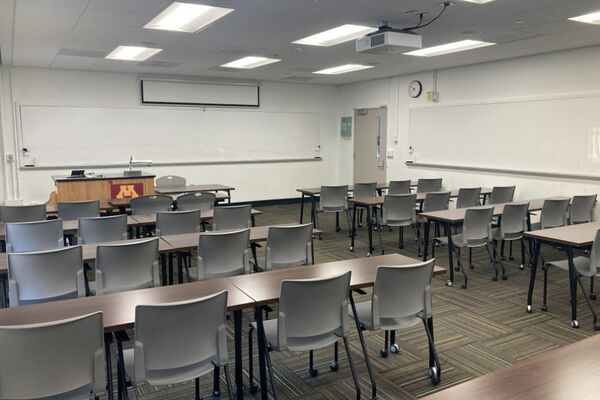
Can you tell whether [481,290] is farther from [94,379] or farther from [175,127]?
[175,127]

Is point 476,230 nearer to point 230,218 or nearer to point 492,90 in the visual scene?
point 230,218

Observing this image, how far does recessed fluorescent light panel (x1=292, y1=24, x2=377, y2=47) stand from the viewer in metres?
5.96

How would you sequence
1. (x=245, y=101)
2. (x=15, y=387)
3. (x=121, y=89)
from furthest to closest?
(x=245, y=101) < (x=121, y=89) < (x=15, y=387)

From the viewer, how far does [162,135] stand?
10.1 metres

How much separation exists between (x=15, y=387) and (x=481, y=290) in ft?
14.5

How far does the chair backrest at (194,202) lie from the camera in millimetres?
6363

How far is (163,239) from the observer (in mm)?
4188

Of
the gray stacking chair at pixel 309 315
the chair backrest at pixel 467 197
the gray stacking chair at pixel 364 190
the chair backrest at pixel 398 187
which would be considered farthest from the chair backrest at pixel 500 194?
the gray stacking chair at pixel 309 315

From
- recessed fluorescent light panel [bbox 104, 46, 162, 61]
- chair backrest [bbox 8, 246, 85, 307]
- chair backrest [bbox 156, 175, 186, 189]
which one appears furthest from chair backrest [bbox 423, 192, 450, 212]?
chair backrest [bbox 8, 246, 85, 307]

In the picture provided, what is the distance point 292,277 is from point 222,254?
1.04 m

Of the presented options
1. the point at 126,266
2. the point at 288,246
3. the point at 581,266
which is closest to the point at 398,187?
the point at 581,266

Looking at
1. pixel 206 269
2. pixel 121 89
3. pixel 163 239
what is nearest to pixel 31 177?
pixel 121 89

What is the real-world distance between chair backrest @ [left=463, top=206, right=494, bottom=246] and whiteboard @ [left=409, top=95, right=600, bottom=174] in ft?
8.82

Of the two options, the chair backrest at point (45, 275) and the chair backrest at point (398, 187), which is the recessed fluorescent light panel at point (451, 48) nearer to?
the chair backrest at point (398, 187)
